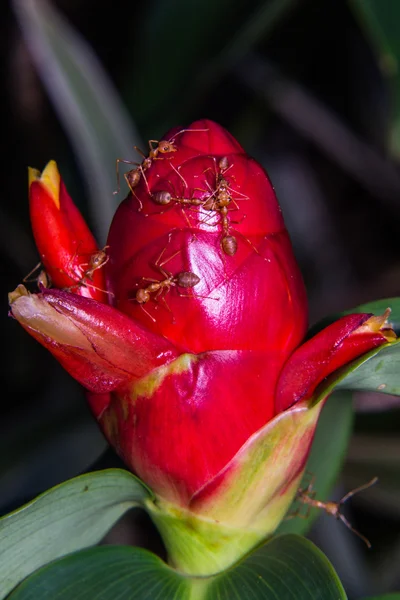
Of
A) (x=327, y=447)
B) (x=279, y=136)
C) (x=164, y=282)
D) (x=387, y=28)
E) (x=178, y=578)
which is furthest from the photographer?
(x=279, y=136)

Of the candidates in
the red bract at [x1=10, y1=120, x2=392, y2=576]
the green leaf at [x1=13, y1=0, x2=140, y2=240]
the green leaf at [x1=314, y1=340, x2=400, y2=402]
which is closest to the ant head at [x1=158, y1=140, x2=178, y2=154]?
the red bract at [x1=10, y1=120, x2=392, y2=576]

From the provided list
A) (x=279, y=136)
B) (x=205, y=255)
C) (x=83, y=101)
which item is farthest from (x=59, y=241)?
(x=279, y=136)

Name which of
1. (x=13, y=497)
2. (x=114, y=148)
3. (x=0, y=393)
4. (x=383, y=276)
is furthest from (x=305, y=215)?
(x=13, y=497)

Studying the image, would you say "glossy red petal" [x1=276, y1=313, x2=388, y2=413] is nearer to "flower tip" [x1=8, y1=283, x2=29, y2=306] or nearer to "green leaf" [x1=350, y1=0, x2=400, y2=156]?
"flower tip" [x1=8, y1=283, x2=29, y2=306]

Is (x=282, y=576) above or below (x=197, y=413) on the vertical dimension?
below

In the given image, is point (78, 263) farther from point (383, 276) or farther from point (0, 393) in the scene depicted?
point (383, 276)

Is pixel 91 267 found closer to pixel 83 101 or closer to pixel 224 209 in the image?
pixel 224 209
